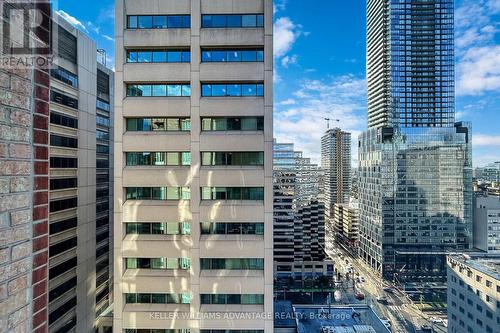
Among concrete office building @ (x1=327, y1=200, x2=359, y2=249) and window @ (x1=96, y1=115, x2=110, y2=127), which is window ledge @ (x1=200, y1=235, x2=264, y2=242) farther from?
concrete office building @ (x1=327, y1=200, x2=359, y2=249)

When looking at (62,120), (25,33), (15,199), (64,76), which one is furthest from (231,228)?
(64,76)

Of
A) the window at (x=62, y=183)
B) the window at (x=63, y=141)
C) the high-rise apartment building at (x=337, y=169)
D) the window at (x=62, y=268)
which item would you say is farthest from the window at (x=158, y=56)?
the high-rise apartment building at (x=337, y=169)

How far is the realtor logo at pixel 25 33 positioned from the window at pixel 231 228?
11.0 m

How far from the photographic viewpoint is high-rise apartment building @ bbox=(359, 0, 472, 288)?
2276 inches

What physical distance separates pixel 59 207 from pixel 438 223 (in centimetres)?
7239

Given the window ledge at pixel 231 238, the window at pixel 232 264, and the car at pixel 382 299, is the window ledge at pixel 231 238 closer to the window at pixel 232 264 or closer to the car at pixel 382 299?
the window at pixel 232 264

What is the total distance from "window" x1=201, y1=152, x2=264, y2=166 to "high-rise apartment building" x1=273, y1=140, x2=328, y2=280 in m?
40.3

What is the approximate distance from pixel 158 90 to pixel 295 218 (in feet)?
156

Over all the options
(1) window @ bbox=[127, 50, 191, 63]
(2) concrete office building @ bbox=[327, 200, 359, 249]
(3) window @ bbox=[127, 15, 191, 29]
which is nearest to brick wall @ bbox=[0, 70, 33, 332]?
(1) window @ bbox=[127, 50, 191, 63]

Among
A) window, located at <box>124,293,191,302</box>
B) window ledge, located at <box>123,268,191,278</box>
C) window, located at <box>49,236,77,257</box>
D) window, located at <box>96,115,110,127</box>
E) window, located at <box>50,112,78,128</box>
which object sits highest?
window, located at <box>96,115,110,127</box>

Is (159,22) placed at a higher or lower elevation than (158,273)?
higher

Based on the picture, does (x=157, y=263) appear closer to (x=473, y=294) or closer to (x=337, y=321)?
(x=337, y=321)

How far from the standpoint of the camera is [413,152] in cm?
6022

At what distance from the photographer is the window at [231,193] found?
13.1 m
